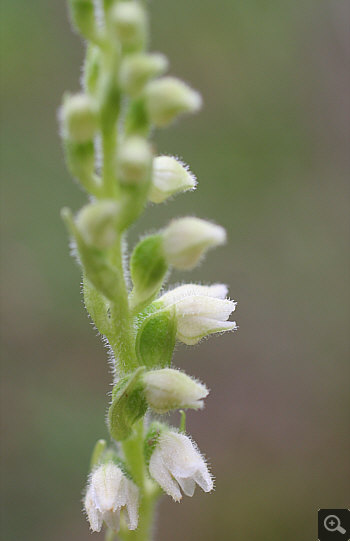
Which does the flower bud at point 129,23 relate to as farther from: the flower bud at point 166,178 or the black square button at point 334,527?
the black square button at point 334,527

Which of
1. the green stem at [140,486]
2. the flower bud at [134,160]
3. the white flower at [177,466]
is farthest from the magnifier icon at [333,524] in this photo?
the flower bud at [134,160]

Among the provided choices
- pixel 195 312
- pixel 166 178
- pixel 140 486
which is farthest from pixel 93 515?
pixel 166 178

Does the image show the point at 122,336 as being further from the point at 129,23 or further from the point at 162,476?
the point at 129,23

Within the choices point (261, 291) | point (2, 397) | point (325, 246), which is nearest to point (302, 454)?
point (261, 291)

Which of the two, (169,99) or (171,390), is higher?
(169,99)

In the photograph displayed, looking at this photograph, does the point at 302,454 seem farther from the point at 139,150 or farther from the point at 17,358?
the point at 139,150

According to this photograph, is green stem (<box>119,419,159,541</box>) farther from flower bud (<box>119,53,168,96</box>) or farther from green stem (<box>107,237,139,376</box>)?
flower bud (<box>119,53,168,96</box>)
